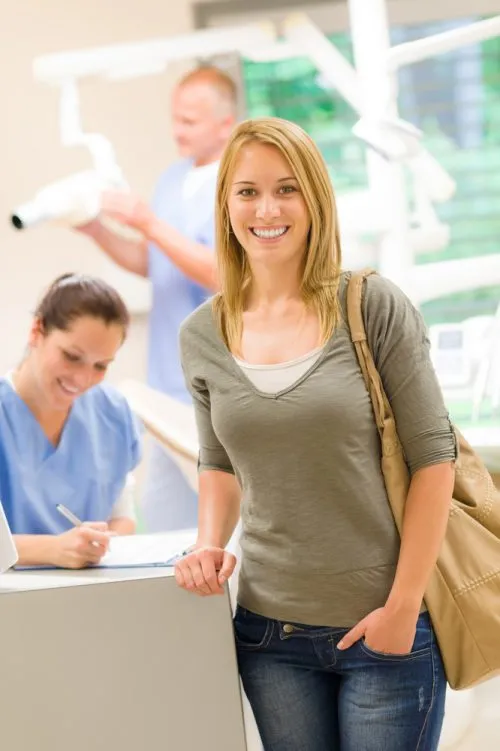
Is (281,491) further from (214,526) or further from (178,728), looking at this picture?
(178,728)

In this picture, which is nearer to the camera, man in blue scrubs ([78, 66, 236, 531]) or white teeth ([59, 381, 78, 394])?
white teeth ([59, 381, 78, 394])

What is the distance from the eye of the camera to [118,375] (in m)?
2.31

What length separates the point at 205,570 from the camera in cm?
110

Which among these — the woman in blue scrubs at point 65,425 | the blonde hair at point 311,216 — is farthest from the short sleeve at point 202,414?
the woman in blue scrubs at point 65,425

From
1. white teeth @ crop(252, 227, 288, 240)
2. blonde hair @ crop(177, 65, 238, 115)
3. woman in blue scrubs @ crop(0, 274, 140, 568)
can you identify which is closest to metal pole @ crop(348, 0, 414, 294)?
blonde hair @ crop(177, 65, 238, 115)

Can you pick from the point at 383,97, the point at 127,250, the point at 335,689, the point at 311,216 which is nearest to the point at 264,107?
the point at 383,97

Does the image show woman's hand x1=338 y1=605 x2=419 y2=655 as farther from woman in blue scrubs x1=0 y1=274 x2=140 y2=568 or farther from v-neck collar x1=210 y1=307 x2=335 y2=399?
woman in blue scrubs x1=0 y1=274 x2=140 y2=568

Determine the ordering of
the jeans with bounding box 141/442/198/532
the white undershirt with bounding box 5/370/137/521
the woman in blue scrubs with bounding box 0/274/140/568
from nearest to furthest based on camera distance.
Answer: the woman in blue scrubs with bounding box 0/274/140/568, the white undershirt with bounding box 5/370/137/521, the jeans with bounding box 141/442/198/532

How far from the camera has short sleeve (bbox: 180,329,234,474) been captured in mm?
1155

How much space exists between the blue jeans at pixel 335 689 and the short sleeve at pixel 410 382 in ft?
0.61

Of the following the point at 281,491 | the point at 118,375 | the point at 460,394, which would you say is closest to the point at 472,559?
the point at 281,491

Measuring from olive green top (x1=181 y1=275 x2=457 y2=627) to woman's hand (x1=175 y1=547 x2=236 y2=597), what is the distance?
5 cm

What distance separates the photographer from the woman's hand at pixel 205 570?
1.10 metres

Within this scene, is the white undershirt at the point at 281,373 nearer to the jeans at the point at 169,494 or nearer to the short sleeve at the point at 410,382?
the short sleeve at the point at 410,382
